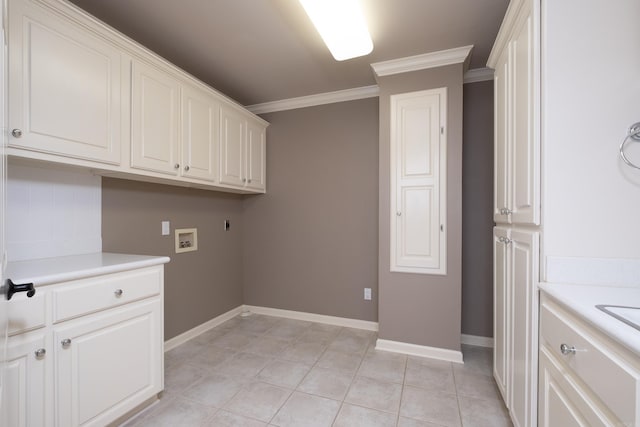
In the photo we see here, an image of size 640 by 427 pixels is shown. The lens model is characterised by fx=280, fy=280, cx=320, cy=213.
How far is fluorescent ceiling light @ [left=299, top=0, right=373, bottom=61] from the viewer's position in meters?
1.51

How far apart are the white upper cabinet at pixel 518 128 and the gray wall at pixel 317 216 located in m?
1.29

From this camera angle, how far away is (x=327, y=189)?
3.07 metres

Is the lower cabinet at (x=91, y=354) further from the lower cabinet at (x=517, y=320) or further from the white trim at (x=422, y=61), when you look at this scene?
the white trim at (x=422, y=61)

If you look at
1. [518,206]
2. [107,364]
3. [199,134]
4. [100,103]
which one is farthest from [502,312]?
[100,103]

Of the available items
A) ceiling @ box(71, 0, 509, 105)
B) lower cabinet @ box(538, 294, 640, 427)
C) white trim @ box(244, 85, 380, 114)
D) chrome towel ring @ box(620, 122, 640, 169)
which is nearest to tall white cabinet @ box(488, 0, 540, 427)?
lower cabinet @ box(538, 294, 640, 427)

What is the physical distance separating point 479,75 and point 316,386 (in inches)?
114

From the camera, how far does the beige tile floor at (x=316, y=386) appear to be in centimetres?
162

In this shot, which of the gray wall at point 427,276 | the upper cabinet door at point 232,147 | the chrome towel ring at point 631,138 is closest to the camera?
the chrome towel ring at point 631,138

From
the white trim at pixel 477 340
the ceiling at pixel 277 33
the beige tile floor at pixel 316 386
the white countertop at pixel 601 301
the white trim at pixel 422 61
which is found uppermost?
the ceiling at pixel 277 33

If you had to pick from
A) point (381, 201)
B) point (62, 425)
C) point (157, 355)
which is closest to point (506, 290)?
point (381, 201)

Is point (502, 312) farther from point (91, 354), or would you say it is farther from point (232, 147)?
point (232, 147)

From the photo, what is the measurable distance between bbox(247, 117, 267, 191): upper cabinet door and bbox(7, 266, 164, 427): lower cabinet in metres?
1.53

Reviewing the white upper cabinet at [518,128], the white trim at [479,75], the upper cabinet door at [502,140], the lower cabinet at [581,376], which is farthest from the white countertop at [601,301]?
the white trim at [479,75]

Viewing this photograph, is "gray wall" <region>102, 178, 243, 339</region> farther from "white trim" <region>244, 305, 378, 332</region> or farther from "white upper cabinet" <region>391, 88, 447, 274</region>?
"white upper cabinet" <region>391, 88, 447, 274</region>
